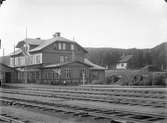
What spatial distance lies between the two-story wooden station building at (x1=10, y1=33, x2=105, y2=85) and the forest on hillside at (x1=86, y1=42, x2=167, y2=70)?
30646 millimetres

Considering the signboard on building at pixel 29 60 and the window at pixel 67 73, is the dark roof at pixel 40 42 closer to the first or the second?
the signboard on building at pixel 29 60

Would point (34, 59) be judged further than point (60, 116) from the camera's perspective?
Yes

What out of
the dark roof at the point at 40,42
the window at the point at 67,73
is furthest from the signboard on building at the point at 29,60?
the window at the point at 67,73

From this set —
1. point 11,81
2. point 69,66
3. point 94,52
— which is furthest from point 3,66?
point 94,52

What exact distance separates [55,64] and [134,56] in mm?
43735

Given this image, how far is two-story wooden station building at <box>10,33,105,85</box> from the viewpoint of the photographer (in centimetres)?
4857

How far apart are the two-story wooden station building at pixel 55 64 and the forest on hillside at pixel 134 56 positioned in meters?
→ 30.6

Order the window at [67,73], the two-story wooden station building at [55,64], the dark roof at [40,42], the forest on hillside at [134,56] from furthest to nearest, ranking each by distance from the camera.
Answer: the forest on hillside at [134,56], the dark roof at [40,42], the two-story wooden station building at [55,64], the window at [67,73]

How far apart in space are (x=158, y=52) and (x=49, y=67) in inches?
1701

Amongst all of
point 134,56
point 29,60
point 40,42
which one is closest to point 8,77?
point 29,60

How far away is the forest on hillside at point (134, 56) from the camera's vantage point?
3263 inches

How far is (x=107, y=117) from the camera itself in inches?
376

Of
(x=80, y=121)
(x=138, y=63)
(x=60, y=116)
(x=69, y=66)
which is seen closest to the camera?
(x=80, y=121)

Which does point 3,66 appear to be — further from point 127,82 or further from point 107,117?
point 107,117
